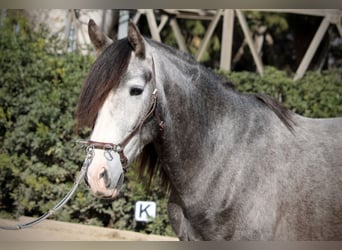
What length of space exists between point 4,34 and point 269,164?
299 centimetres

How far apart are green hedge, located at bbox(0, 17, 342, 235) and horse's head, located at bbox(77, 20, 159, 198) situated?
1944mm

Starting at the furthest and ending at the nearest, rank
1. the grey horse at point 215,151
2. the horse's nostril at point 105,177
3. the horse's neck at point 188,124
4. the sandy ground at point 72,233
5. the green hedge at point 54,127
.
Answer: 1. the green hedge at point 54,127
2. the sandy ground at point 72,233
3. the horse's neck at point 188,124
4. the grey horse at point 215,151
5. the horse's nostril at point 105,177

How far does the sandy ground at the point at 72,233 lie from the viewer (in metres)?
3.53

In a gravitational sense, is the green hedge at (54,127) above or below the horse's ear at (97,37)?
below

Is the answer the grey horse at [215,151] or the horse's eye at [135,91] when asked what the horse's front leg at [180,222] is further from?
the horse's eye at [135,91]

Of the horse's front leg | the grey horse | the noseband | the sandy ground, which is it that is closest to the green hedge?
the sandy ground

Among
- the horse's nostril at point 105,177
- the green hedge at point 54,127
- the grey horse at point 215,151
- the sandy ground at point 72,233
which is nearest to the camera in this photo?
the horse's nostril at point 105,177

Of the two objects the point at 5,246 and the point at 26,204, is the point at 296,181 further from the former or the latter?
the point at 26,204

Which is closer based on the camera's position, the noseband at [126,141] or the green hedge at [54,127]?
the noseband at [126,141]

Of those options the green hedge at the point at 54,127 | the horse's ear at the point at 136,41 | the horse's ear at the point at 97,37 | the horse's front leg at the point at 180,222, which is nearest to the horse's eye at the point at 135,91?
the horse's ear at the point at 136,41

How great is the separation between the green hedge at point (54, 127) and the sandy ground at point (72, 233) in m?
0.13

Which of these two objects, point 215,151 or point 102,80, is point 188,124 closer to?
point 215,151

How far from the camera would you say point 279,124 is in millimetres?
2193

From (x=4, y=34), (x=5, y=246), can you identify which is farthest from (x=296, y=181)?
(x=4, y=34)
